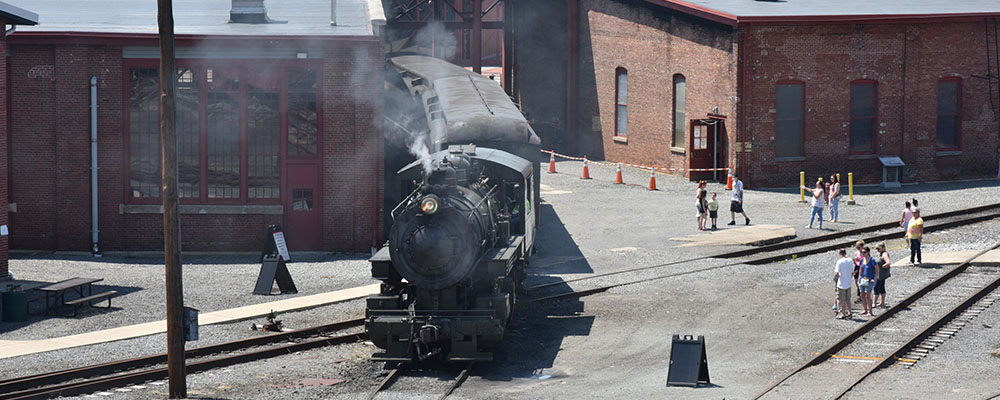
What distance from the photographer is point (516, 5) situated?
46875 mm

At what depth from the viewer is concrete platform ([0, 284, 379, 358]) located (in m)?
19.7

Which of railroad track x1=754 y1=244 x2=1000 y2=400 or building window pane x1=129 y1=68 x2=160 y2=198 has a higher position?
building window pane x1=129 y1=68 x2=160 y2=198

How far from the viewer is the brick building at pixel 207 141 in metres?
28.2

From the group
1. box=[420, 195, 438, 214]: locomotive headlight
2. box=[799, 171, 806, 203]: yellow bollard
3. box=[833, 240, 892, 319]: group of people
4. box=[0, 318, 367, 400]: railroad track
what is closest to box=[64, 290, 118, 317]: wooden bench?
box=[0, 318, 367, 400]: railroad track

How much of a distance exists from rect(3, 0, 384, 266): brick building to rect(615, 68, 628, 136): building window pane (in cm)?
1694

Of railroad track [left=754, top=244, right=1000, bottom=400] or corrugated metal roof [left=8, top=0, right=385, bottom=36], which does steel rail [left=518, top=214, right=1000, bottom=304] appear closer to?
railroad track [left=754, top=244, right=1000, bottom=400]

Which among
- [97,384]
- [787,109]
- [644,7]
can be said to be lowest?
[97,384]

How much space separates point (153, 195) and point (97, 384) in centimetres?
1210

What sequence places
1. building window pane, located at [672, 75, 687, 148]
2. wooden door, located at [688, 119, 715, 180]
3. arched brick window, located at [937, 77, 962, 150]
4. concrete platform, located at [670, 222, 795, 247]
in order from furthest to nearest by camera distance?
building window pane, located at [672, 75, 687, 148] < wooden door, located at [688, 119, 715, 180] < arched brick window, located at [937, 77, 962, 150] < concrete platform, located at [670, 222, 795, 247]

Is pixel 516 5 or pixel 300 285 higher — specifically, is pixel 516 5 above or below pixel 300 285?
above

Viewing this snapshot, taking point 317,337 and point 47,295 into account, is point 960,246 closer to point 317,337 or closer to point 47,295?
point 317,337

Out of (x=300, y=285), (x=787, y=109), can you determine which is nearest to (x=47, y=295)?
(x=300, y=285)

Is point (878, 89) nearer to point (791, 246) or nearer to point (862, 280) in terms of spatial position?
point (791, 246)

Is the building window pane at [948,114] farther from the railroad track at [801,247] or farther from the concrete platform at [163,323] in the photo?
the concrete platform at [163,323]
